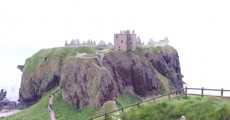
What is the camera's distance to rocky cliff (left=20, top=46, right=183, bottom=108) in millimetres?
107125

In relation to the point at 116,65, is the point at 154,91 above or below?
below

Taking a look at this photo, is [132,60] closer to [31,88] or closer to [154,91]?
[154,91]

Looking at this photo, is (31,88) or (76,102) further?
(31,88)

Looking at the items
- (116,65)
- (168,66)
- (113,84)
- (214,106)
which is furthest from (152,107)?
(168,66)

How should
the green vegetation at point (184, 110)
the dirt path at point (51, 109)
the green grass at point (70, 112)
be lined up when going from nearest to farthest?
1. the green vegetation at point (184, 110)
2. the dirt path at point (51, 109)
3. the green grass at point (70, 112)

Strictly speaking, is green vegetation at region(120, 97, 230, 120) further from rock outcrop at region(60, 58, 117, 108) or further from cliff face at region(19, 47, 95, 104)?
cliff face at region(19, 47, 95, 104)

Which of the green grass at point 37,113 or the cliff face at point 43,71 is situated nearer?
the green grass at point 37,113

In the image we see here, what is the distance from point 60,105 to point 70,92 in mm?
4835

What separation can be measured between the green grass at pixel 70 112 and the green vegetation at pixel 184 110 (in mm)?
63073

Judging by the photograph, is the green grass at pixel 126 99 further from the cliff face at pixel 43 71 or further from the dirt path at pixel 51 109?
the cliff face at pixel 43 71

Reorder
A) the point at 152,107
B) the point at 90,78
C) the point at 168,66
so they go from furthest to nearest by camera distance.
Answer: the point at 168,66 → the point at 90,78 → the point at 152,107

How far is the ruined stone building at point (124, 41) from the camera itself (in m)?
123

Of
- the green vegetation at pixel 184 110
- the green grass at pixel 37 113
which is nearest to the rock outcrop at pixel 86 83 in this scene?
the green grass at pixel 37 113

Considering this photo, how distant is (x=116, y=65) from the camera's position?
4648 inches
